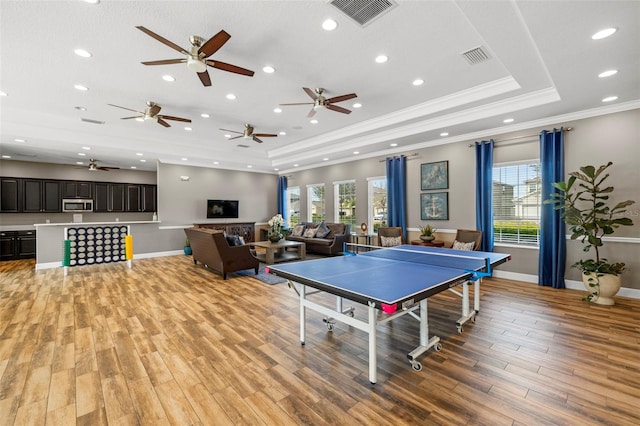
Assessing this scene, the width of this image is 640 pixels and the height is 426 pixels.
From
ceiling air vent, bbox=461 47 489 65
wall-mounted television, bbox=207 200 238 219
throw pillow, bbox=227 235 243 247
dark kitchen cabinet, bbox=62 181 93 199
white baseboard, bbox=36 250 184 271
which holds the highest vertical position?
ceiling air vent, bbox=461 47 489 65

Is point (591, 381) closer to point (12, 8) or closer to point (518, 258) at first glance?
point (518, 258)

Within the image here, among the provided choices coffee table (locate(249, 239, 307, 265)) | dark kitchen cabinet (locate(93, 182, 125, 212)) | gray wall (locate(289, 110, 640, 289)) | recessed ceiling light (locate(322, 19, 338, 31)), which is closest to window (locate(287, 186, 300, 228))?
coffee table (locate(249, 239, 307, 265))

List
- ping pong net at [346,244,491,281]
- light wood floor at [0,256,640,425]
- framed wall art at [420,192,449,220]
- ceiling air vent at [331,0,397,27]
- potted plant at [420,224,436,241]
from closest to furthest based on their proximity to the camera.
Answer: light wood floor at [0,256,640,425], ceiling air vent at [331,0,397,27], ping pong net at [346,244,491,281], potted plant at [420,224,436,241], framed wall art at [420,192,449,220]

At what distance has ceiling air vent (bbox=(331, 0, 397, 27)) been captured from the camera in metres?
2.52

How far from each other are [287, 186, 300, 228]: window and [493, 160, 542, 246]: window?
6.82 meters

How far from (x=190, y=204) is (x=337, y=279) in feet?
26.8

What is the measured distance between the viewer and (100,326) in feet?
11.1

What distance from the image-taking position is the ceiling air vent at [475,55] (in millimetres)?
3326

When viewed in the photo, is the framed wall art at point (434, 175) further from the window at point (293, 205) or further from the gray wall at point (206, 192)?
the gray wall at point (206, 192)

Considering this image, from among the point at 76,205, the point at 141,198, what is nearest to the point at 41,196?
the point at 76,205

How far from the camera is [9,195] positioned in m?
8.04

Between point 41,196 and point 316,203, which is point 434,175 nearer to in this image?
point 316,203

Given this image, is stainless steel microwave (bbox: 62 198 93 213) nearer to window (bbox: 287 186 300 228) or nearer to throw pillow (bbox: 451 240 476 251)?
window (bbox: 287 186 300 228)

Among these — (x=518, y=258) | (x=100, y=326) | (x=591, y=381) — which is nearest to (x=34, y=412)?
(x=100, y=326)
